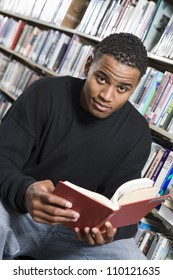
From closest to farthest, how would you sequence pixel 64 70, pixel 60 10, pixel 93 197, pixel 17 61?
pixel 93 197
pixel 64 70
pixel 60 10
pixel 17 61

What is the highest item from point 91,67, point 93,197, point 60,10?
point 60,10

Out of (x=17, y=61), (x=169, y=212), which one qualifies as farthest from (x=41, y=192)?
(x=17, y=61)

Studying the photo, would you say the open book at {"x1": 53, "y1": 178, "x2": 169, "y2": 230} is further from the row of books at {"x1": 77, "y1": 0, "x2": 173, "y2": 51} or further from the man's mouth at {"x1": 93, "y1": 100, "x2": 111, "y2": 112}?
the row of books at {"x1": 77, "y1": 0, "x2": 173, "y2": 51}

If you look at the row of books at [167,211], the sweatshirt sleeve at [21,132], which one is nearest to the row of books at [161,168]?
the row of books at [167,211]

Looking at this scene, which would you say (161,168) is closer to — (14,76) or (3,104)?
(14,76)

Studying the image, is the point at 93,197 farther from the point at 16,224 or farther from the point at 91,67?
the point at 91,67

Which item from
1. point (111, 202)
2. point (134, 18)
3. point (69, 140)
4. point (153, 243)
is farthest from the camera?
point (134, 18)

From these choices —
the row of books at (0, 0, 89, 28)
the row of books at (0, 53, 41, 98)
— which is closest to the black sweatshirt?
the row of books at (0, 0, 89, 28)

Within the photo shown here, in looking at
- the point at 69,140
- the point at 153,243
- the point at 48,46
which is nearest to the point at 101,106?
the point at 69,140

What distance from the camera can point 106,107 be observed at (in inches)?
46.2

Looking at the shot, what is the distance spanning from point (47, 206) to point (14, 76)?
253 centimetres

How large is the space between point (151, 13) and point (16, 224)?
1.30 meters

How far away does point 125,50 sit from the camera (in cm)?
114

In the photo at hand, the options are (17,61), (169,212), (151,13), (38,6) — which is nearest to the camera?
(169,212)
